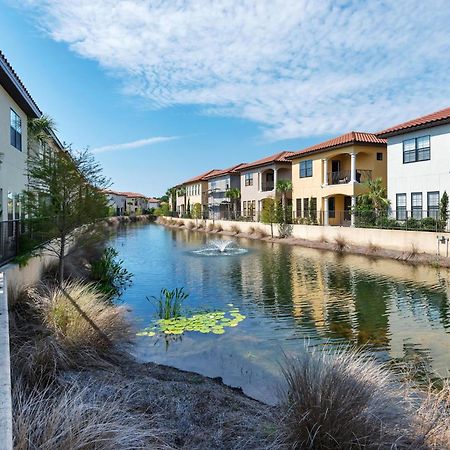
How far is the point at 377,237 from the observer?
2783 centimetres

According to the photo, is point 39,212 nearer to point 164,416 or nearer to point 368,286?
point 164,416

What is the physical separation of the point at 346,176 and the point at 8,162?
30.0 meters

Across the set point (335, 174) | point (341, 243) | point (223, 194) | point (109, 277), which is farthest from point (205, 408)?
point (223, 194)

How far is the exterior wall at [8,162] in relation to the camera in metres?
15.7

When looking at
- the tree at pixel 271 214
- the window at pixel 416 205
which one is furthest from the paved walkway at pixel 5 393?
the tree at pixel 271 214

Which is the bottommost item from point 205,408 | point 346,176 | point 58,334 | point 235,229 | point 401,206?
point 205,408

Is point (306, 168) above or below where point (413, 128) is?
below

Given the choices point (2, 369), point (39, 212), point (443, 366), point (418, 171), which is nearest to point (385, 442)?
point (2, 369)

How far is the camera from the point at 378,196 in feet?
103

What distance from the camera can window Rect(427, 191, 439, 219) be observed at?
89.7 feet

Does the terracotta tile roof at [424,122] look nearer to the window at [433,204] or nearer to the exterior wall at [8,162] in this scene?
the window at [433,204]

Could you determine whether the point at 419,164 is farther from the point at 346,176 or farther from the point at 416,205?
the point at 346,176

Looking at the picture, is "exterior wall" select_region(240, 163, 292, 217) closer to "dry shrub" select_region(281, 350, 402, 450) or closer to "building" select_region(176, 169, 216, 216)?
"building" select_region(176, 169, 216, 216)

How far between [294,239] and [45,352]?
105 feet
